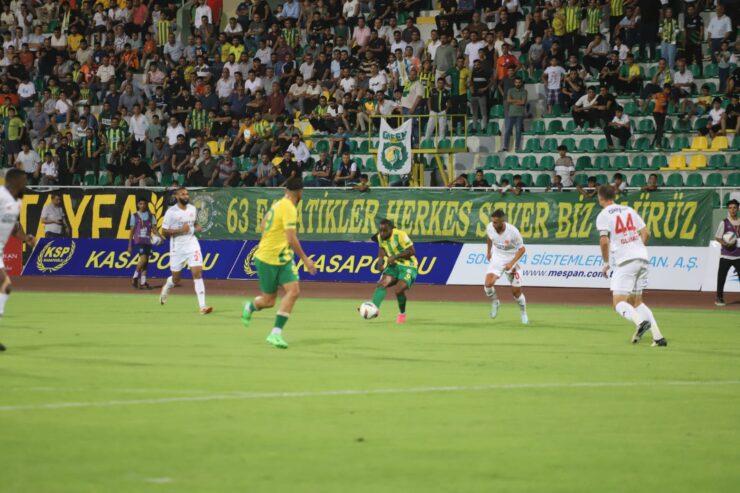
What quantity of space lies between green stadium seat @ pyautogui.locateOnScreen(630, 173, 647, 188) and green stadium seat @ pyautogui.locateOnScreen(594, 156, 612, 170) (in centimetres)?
93

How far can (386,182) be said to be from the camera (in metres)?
35.6

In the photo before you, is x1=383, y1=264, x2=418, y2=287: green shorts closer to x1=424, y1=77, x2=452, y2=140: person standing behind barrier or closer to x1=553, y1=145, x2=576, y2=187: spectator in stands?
x1=553, y1=145, x2=576, y2=187: spectator in stands

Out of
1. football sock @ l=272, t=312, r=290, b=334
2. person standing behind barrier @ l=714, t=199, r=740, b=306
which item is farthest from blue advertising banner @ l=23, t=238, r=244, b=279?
football sock @ l=272, t=312, r=290, b=334

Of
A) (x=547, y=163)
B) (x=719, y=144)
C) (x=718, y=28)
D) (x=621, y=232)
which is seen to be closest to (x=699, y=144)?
(x=719, y=144)

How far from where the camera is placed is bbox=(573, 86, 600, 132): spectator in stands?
33.8m

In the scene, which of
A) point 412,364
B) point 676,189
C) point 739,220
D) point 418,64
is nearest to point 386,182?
point 418,64

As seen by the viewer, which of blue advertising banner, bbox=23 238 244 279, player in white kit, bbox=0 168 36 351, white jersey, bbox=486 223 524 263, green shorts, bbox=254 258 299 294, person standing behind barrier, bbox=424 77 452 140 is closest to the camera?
player in white kit, bbox=0 168 36 351

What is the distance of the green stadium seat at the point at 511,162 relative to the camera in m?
34.9

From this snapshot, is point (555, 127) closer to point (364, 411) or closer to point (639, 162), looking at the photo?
point (639, 162)

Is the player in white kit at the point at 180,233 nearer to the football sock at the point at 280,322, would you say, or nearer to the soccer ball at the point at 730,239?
the football sock at the point at 280,322

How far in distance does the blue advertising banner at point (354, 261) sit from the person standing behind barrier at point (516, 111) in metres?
4.32

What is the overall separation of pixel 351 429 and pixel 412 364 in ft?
16.2

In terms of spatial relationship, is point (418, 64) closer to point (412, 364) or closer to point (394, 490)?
point (412, 364)

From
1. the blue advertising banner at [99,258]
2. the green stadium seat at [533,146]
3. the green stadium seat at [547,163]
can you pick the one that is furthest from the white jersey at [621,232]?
the blue advertising banner at [99,258]
